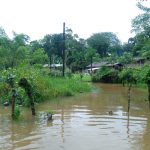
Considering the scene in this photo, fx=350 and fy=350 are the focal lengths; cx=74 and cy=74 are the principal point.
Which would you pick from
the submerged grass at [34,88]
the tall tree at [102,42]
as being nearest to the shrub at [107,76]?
the submerged grass at [34,88]

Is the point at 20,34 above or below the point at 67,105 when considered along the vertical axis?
above

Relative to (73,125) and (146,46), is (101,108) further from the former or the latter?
(146,46)

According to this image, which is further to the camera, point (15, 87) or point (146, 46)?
point (146, 46)

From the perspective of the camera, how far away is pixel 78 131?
12.1 m

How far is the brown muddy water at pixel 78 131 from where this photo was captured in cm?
1008

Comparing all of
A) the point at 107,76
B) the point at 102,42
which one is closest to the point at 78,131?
the point at 107,76

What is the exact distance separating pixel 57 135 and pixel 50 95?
11.4 metres

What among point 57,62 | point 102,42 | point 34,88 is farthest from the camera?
point 102,42

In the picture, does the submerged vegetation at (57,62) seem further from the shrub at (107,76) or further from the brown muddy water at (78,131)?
the brown muddy water at (78,131)

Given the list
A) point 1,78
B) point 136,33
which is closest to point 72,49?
point 136,33

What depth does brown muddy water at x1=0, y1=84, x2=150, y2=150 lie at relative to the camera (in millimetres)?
10078

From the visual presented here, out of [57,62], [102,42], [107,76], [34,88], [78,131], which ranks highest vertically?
[102,42]

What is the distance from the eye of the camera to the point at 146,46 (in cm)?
2781

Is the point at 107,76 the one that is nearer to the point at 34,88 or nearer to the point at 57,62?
the point at 34,88
